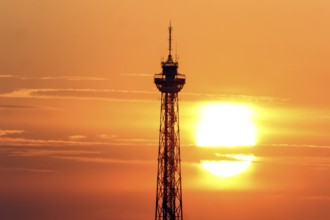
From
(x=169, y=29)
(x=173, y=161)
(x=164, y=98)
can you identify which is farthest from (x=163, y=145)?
(x=169, y=29)

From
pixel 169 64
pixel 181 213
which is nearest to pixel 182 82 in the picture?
pixel 169 64

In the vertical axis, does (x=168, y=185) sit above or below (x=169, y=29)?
below

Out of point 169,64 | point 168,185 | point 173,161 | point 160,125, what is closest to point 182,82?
point 169,64

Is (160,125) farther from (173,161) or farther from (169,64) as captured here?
(169,64)

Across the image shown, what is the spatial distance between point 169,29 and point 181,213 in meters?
29.0

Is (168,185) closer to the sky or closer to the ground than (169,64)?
closer to the ground

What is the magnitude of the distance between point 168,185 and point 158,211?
445cm

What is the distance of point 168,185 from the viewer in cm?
6125

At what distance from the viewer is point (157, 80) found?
6031 centimetres

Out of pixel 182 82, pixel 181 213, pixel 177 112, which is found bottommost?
pixel 181 213

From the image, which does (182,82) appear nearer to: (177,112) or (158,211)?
(177,112)

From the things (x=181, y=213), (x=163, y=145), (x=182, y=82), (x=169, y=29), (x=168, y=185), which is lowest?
(x=181, y=213)

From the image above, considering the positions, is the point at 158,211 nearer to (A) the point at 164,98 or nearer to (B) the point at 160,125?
(B) the point at 160,125

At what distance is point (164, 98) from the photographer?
61.7 m
